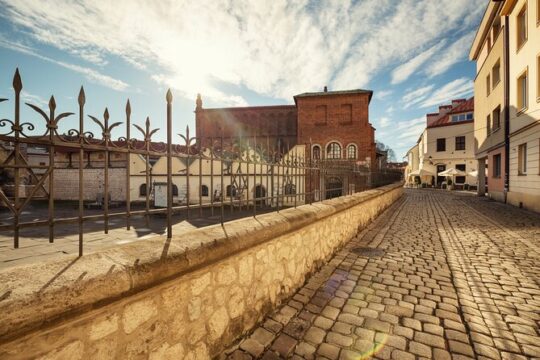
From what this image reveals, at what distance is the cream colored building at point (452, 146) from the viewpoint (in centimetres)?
2953

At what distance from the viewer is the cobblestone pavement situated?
239 centimetres

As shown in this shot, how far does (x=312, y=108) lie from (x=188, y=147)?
29.3 m

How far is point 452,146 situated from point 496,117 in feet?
59.1

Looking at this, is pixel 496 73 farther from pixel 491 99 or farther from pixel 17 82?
pixel 17 82

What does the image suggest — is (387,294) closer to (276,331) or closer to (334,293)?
(334,293)

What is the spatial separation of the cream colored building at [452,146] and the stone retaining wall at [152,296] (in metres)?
33.8

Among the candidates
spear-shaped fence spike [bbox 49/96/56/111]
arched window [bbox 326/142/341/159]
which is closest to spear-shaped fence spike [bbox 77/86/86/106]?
spear-shaped fence spike [bbox 49/96/56/111]

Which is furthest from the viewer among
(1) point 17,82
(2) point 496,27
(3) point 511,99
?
(2) point 496,27

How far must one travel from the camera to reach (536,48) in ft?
33.3

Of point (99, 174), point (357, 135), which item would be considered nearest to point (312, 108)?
point (357, 135)

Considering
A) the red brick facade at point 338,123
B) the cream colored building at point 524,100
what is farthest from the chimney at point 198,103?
the cream colored building at point 524,100

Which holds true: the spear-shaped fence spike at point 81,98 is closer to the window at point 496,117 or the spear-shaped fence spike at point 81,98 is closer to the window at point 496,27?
the window at point 496,117

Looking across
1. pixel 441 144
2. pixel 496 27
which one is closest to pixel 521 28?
pixel 496 27

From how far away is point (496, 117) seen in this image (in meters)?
15.1
